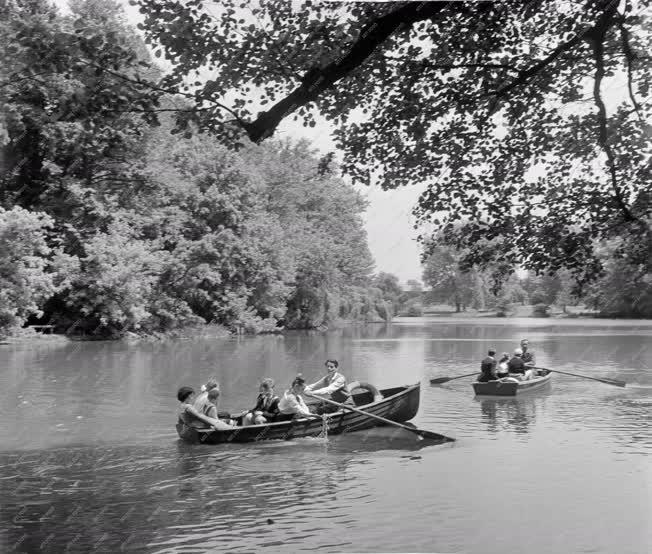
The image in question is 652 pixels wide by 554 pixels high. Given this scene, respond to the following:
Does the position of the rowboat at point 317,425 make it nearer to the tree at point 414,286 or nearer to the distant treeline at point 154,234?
the distant treeline at point 154,234

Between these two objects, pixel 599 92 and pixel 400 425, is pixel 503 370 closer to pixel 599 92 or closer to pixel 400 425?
pixel 400 425

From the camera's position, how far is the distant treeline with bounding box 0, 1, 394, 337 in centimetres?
2783

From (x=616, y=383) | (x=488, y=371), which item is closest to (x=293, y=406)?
(x=488, y=371)

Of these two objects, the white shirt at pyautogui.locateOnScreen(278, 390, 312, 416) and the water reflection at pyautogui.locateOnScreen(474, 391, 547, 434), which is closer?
the white shirt at pyautogui.locateOnScreen(278, 390, 312, 416)

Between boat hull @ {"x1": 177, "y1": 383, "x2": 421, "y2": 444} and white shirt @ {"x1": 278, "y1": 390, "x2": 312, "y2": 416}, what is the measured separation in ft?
0.82

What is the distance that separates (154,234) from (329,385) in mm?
24322

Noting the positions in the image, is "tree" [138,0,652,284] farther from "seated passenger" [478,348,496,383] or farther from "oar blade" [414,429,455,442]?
"seated passenger" [478,348,496,383]

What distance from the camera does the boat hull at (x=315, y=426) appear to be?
11117 millimetres

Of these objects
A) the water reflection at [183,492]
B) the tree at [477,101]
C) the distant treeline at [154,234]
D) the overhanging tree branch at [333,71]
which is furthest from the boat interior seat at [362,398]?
the overhanging tree branch at [333,71]

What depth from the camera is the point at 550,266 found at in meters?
5.42

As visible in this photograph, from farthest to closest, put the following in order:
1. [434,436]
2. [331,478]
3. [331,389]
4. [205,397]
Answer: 1. [331,389]
2. [434,436]
3. [205,397]
4. [331,478]

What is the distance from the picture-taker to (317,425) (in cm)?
1173

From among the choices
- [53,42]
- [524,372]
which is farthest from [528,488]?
[524,372]

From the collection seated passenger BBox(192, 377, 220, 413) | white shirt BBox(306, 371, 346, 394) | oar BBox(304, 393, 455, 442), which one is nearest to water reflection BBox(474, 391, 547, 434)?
oar BBox(304, 393, 455, 442)
